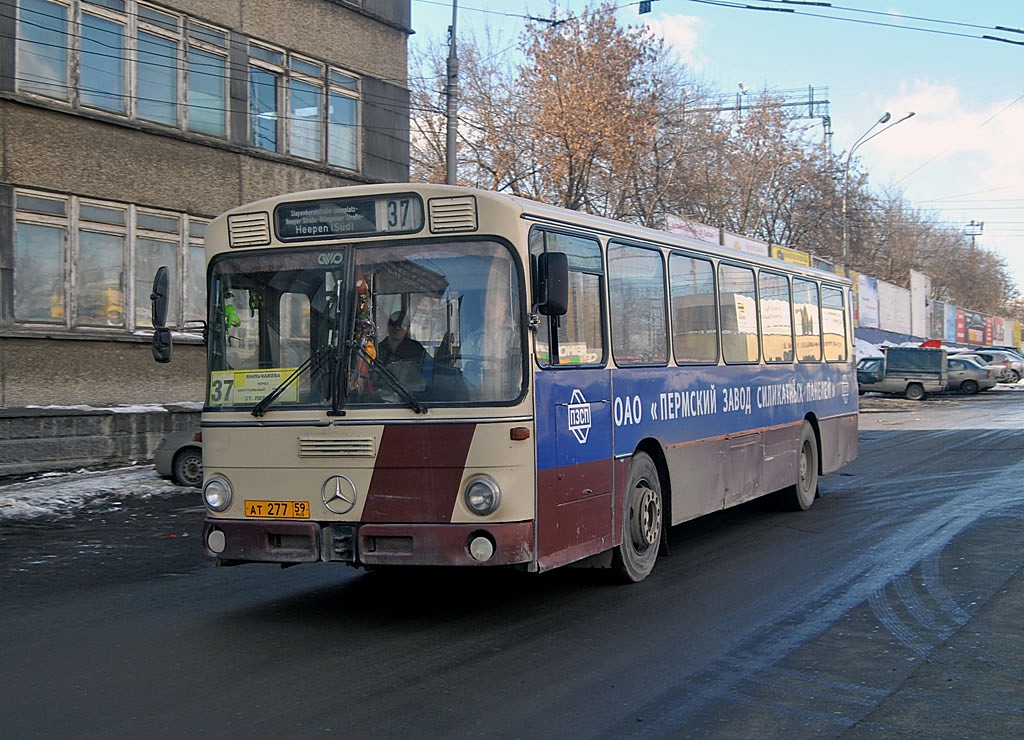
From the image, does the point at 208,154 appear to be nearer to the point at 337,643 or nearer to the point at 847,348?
the point at 847,348

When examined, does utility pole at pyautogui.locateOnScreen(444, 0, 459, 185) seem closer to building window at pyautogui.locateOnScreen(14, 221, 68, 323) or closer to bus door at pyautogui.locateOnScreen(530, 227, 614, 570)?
building window at pyautogui.locateOnScreen(14, 221, 68, 323)

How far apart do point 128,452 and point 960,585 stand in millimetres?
13318

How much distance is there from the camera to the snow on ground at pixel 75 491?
13.5 meters

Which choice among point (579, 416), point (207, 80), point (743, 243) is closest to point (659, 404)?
point (579, 416)

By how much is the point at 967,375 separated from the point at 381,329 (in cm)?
4208

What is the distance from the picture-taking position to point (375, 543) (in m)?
7.18

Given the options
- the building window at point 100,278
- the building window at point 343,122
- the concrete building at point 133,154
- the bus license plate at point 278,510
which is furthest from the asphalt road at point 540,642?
the building window at point 343,122

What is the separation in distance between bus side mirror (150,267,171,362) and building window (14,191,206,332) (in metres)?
9.96

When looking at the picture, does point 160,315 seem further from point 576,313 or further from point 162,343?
point 576,313

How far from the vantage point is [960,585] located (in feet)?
27.9

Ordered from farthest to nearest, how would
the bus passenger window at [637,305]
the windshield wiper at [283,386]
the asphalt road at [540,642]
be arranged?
the bus passenger window at [637,305]
the windshield wiper at [283,386]
the asphalt road at [540,642]

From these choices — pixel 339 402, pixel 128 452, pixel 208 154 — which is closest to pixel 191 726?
pixel 339 402

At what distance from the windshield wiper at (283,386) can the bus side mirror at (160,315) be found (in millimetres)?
917

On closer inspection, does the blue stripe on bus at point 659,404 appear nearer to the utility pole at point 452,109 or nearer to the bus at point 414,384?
the bus at point 414,384
